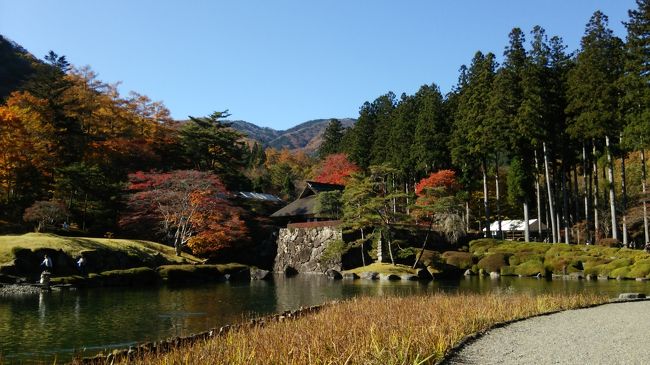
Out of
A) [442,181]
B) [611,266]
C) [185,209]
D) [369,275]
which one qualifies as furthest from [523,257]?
[185,209]

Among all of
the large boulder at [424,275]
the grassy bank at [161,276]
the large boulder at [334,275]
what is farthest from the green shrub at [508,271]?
the grassy bank at [161,276]

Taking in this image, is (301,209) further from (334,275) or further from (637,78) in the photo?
(637,78)

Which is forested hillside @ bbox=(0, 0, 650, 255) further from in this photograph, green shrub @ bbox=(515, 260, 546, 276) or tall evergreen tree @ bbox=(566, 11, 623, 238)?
green shrub @ bbox=(515, 260, 546, 276)

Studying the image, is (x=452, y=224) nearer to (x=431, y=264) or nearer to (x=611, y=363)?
(x=431, y=264)

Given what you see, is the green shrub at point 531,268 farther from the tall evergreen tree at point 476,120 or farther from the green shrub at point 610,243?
the tall evergreen tree at point 476,120

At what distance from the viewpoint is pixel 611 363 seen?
6996 millimetres

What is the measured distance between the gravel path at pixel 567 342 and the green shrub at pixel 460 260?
→ 72.5ft

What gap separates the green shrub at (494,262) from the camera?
32.6m

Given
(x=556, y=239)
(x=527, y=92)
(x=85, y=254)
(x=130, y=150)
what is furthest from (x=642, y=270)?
(x=130, y=150)

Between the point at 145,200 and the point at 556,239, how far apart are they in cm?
3001

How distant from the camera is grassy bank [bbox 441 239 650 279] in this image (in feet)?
90.1

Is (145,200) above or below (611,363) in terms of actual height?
above

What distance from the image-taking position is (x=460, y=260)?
3441cm

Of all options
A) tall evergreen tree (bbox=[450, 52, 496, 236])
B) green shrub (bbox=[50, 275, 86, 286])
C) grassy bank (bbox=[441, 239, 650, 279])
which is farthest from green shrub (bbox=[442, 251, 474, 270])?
green shrub (bbox=[50, 275, 86, 286])
